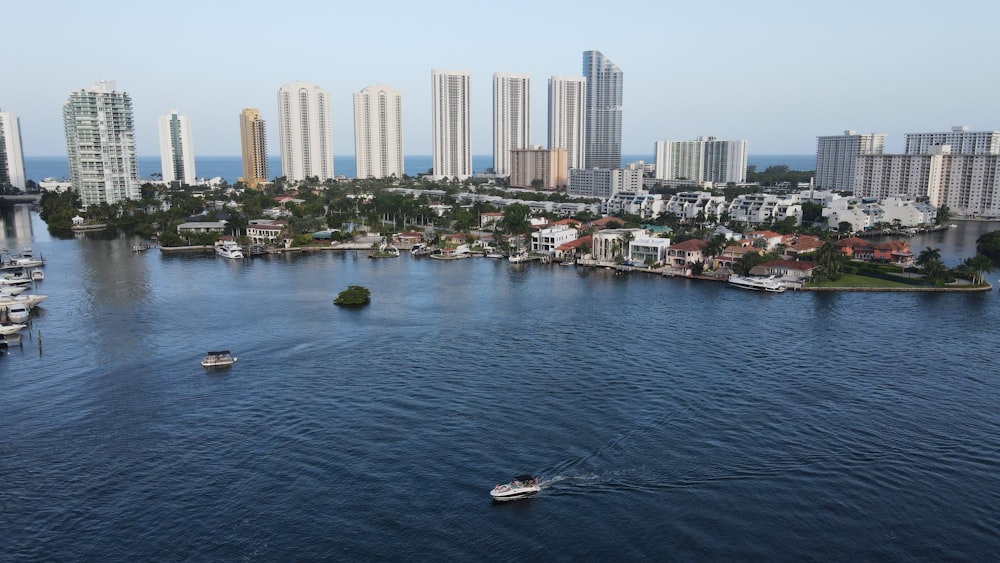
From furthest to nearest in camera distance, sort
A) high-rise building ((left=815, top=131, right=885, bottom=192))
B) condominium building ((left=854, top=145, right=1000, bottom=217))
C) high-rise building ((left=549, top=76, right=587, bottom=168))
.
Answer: high-rise building ((left=549, top=76, right=587, bottom=168)), high-rise building ((left=815, top=131, right=885, bottom=192)), condominium building ((left=854, top=145, right=1000, bottom=217))

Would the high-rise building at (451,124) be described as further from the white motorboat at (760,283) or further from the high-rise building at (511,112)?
the white motorboat at (760,283)

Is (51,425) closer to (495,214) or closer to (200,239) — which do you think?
(200,239)

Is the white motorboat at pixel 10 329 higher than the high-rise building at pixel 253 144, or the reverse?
the high-rise building at pixel 253 144

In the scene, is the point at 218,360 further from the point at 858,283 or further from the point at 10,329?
the point at 858,283

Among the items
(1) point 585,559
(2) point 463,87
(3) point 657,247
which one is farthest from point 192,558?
(2) point 463,87

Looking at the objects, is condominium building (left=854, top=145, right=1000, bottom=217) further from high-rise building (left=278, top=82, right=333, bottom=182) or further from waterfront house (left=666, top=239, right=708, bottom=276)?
high-rise building (left=278, top=82, right=333, bottom=182)

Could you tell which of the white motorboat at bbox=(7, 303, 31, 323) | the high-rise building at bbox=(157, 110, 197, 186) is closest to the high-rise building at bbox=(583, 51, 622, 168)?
the high-rise building at bbox=(157, 110, 197, 186)

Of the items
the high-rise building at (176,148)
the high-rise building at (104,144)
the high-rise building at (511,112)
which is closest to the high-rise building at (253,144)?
the high-rise building at (176,148)
